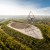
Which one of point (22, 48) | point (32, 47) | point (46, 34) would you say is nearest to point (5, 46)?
point (22, 48)

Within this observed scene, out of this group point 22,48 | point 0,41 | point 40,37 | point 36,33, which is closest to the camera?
point 22,48

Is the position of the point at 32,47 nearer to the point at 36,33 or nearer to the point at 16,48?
the point at 16,48

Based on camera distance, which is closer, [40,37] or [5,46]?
[5,46]

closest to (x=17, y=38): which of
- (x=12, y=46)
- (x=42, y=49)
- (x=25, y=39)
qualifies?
(x=25, y=39)

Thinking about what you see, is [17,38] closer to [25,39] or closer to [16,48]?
[25,39]

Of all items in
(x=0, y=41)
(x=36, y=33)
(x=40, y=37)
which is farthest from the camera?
(x=36, y=33)

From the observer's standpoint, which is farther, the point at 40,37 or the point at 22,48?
the point at 40,37

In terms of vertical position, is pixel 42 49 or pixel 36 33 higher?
pixel 36 33

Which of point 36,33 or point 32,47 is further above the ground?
point 36,33

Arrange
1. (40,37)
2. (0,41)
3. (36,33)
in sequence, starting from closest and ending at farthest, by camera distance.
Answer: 1. (0,41)
2. (40,37)
3. (36,33)
